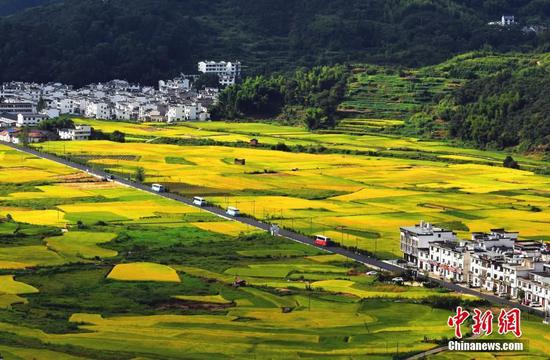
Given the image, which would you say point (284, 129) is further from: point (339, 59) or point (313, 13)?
point (313, 13)

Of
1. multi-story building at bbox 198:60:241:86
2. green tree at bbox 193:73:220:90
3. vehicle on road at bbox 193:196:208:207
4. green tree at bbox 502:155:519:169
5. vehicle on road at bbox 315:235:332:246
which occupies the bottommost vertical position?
vehicle on road at bbox 193:196:208:207

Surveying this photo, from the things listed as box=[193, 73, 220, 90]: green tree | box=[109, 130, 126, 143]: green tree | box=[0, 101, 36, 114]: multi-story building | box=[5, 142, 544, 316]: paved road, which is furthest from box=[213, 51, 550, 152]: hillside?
box=[5, 142, 544, 316]: paved road

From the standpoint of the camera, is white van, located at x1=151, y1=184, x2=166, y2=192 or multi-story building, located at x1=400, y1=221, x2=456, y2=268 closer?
multi-story building, located at x1=400, y1=221, x2=456, y2=268

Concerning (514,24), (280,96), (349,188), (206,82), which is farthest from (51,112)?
(514,24)

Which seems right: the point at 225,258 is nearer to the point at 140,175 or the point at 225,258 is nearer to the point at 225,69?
the point at 140,175

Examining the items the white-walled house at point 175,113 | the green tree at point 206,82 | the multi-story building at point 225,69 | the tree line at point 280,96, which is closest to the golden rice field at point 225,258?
the white-walled house at point 175,113

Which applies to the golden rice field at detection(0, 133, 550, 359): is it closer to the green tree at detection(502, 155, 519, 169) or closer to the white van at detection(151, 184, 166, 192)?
the white van at detection(151, 184, 166, 192)

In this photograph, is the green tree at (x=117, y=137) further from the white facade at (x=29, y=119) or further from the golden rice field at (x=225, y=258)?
the white facade at (x=29, y=119)

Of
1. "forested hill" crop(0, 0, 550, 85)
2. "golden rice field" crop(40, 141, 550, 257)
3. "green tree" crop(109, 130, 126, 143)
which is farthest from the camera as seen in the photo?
"forested hill" crop(0, 0, 550, 85)
